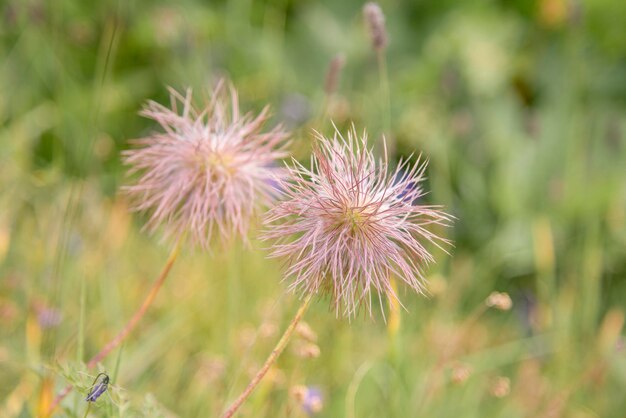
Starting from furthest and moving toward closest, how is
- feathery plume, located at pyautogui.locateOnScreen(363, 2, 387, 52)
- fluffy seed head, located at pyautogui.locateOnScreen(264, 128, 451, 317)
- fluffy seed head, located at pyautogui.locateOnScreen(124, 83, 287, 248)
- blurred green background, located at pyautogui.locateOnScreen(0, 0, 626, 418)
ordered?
blurred green background, located at pyautogui.locateOnScreen(0, 0, 626, 418) → feathery plume, located at pyautogui.locateOnScreen(363, 2, 387, 52) → fluffy seed head, located at pyautogui.locateOnScreen(124, 83, 287, 248) → fluffy seed head, located at pyautogui.locateOnScreen(264, 128, 451, 317)

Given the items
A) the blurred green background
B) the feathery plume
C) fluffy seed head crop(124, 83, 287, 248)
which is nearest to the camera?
fluffy seed head crop(124, 83, 287, 248)

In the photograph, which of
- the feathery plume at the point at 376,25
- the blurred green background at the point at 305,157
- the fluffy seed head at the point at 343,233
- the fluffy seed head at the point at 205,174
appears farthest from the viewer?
the blurred green background at the point at 305,157

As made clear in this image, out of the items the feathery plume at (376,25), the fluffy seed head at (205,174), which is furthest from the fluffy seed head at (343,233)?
the feathery plume at (376,25)

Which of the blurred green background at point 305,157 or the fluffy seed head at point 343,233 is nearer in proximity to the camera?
the fluffy seed head at point 343,233

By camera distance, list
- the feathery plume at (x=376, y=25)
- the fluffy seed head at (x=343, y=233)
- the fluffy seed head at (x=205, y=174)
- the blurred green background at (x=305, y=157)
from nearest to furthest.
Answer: the fluffy seed head at (x=343, y=233) < the fluffy seed head at (x=205, y=174) < the feathery plume at (x=376, y=25) < the blurred green background at (x=305, y=157)

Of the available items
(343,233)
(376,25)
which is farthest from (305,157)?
(343,233)

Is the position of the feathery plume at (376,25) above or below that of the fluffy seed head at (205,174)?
above

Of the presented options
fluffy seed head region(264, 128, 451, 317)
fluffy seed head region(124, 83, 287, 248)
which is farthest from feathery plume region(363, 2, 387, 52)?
fluffy seed head region(264, 128, 451, 317)

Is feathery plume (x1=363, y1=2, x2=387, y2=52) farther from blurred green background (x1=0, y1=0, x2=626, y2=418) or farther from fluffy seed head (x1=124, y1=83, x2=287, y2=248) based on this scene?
blurred green background (x1=0, y1=0, x2=626, y2=418)

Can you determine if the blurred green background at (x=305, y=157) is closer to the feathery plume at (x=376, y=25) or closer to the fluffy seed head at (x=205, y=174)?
the fluffy seed head at (x=205, y=174)
